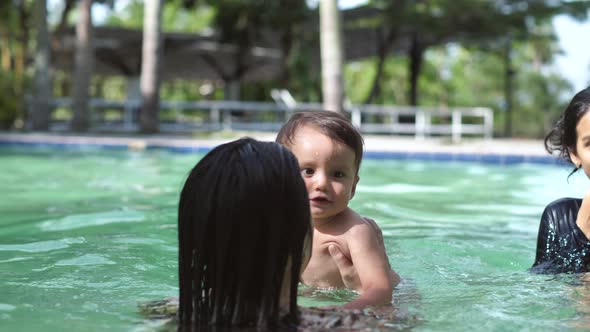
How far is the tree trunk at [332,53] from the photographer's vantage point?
42.1ft

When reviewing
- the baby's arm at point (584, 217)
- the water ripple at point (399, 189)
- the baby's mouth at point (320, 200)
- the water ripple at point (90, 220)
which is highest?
the baby's mouth at point (320, 200)

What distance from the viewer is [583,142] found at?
2740mm

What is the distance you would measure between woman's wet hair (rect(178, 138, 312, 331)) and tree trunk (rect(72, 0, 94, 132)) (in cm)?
1417

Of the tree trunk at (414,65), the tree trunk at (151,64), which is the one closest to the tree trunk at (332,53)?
the tree trunk at (151,64)

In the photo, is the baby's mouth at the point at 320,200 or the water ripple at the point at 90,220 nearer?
the baby's mouth at the point at 320,200

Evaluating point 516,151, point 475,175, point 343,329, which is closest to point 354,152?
point 343,329

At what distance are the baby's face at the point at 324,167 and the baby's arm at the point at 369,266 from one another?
0.12 m

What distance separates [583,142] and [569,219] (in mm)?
458

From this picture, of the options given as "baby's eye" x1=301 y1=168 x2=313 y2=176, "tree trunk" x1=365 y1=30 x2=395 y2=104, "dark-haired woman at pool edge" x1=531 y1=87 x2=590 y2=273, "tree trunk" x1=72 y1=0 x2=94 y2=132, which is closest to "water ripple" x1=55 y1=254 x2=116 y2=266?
"baby's eye" x1=301 y1=168 x2=313 y2=176

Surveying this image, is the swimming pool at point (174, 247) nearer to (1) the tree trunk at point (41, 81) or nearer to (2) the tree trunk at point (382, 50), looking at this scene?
(1) the tree trunk at point (41, 81)

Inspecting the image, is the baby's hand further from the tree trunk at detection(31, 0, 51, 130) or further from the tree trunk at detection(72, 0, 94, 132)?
the tree trunk at detection(31, 0, 51, 130)

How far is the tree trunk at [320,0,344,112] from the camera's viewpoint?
1283 centimetres

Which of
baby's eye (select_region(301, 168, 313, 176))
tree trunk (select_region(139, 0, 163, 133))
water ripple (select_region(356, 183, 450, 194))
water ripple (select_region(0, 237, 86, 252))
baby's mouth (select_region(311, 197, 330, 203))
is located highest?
tree trunk (select_region(139, 0, 163, 133))

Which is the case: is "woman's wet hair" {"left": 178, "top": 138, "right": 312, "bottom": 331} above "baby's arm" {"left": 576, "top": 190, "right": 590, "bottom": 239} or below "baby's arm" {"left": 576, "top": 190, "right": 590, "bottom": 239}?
above
